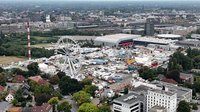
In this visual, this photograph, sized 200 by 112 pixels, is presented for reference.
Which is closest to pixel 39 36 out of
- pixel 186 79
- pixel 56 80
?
pixel 56 80

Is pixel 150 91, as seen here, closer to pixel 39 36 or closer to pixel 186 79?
pixel 186 79

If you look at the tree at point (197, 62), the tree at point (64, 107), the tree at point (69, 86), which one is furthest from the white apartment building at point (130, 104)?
the tree at point (197, 62)

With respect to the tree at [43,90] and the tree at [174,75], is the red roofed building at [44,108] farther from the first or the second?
the tree at [174,75]

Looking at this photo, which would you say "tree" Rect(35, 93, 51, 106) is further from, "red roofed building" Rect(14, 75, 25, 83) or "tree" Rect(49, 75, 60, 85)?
"red roofed building" Rect(14, 75, 25, 83)

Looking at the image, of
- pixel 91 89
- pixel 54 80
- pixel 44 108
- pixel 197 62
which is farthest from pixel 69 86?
pixel 197 62

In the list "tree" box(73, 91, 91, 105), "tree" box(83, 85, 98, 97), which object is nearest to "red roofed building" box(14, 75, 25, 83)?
"tree" box(83, 85, 98, 97)

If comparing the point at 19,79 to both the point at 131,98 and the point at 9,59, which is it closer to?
the point at 131,98

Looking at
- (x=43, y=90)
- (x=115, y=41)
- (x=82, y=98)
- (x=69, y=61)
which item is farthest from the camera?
(x=115, y=41)

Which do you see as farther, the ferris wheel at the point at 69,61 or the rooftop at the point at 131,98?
the ferris wheel at the point at 69,61
